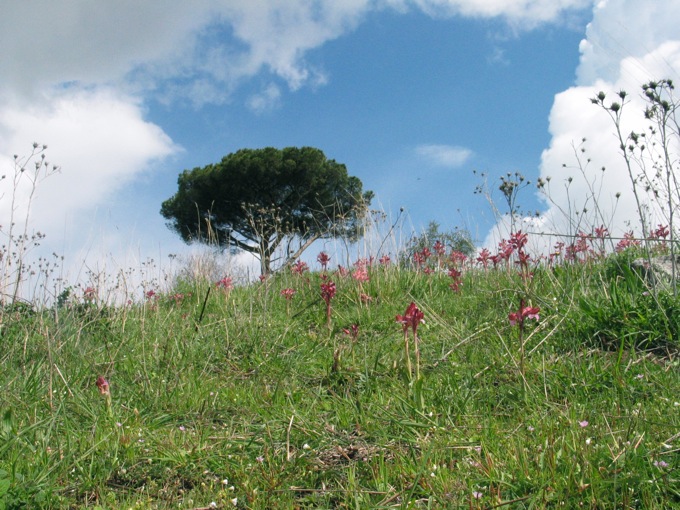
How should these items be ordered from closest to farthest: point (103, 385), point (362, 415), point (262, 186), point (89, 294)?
1. point (362, 415)
2. point (103, 385)
3. point (89, 294)
4. point (262, 186)

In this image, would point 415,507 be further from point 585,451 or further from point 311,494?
point 585,451

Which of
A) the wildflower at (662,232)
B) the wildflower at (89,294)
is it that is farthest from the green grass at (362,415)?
the wildflower at (662,232)

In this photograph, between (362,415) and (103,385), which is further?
(103,385)

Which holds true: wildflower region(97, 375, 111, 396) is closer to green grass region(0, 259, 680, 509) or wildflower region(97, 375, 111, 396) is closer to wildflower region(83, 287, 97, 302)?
green grass region(0, 259, 680, 509)

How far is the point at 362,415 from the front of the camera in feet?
9.27

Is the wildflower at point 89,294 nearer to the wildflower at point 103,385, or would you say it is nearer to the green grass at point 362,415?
the green grass at point 362,415

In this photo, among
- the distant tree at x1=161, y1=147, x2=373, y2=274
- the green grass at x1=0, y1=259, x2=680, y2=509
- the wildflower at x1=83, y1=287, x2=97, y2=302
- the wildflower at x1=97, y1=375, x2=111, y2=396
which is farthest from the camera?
the distant tree at x1=161, y1=147, x2=373, y2=274

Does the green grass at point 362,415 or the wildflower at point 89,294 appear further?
the wildflower at point 89,294

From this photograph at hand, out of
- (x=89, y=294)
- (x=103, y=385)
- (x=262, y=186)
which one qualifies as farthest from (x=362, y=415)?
(x=262, y=186)

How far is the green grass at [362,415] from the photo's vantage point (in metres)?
2.20

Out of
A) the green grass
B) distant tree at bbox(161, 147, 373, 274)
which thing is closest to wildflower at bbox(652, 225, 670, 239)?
the green grass

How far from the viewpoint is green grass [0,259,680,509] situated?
2199 mm

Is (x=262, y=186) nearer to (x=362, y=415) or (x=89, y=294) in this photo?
(x=89, y=294)

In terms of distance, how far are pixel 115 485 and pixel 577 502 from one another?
189 centimetres
